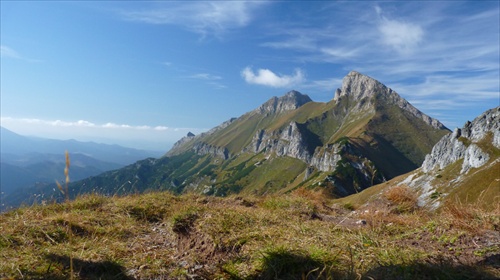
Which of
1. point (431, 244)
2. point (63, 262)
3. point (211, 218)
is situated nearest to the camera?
point (63, 262)

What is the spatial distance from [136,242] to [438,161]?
218m

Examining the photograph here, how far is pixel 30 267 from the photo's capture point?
4.98 metres

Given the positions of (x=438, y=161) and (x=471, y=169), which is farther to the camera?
(x=438, y=161)

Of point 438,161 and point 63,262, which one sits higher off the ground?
point 438,161

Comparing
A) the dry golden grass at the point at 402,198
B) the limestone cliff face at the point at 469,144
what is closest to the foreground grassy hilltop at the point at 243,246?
the dry golden grass at the point at 402,198

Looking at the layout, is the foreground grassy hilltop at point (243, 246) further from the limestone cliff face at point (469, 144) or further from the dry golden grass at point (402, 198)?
the limestone cliff face at point (469, 144)

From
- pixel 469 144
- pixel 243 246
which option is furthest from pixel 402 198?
pixel 469 144

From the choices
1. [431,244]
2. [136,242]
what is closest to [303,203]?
[431,244]

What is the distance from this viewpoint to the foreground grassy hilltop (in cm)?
468

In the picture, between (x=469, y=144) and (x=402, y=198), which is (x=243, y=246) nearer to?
(x=402, y=198)

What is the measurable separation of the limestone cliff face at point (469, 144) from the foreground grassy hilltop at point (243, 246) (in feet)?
611

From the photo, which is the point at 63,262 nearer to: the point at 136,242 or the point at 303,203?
the point at 136,242

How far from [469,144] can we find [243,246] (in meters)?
216

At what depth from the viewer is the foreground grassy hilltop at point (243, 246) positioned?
184 inches
